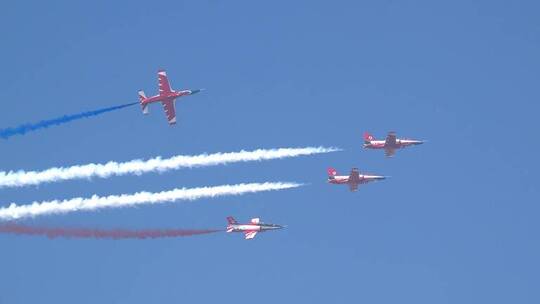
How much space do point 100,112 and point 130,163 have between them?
22.5 feet

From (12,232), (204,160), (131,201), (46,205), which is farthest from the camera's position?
(204,160)

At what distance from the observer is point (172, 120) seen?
5349 inches

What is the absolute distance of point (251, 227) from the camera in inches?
5482

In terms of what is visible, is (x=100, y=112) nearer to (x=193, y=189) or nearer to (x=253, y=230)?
(x=193, y=189)

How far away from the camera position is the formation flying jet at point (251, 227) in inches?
5463

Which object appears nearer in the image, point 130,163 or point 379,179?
point 130,163

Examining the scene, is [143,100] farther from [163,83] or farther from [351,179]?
[351,179]

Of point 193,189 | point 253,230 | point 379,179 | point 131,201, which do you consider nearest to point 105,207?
point 131,201

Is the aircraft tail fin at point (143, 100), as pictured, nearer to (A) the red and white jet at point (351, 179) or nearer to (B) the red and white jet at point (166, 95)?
(B) the red and white jet at point (166, 95)

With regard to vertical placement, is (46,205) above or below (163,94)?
below

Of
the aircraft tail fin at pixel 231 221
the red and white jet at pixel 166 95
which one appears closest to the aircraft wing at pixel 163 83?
the red and white jet at pixel 166 95

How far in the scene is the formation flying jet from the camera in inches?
5463

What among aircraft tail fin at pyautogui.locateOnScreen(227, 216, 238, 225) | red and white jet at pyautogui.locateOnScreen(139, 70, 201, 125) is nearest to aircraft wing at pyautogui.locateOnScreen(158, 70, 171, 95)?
red and white jet at pyautogui.locateOnScreen(139, 70, 201, 125)

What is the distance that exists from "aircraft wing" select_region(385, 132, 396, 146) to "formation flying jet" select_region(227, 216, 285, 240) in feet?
50.2
